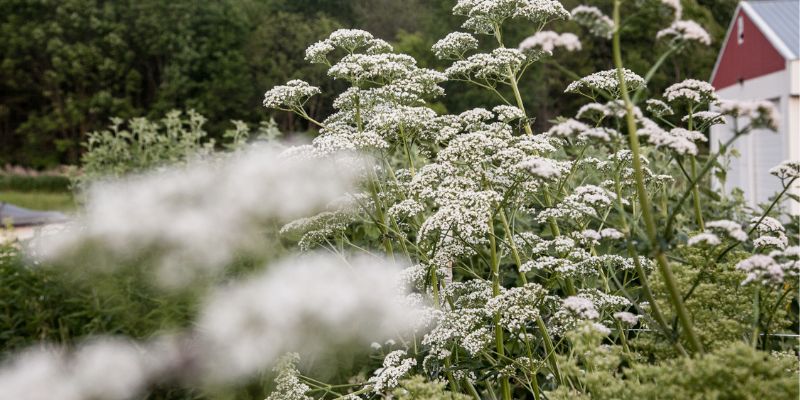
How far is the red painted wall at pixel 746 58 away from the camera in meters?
10.6

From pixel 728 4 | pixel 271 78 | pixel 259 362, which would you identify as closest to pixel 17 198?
pixel 271 78

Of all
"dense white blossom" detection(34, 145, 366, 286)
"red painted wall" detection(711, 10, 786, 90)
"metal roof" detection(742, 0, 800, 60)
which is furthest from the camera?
"red painted wall" detection(711, 10, 786, 90)

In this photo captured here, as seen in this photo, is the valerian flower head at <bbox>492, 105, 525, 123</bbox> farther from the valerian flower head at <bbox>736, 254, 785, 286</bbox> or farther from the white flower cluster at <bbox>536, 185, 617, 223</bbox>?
the valerian flower head at <bbox>736, 254, 785, 286</bbox>

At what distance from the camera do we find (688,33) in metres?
1.28

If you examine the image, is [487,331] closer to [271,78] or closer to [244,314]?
[244,314]

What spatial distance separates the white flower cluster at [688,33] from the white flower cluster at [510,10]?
649mm

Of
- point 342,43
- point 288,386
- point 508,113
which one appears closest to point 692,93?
point 508,113

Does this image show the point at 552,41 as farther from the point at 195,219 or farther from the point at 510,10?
the point at 195,219

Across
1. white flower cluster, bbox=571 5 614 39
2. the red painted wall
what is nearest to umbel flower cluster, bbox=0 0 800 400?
white flower cluster, bbox=571 5 614 39

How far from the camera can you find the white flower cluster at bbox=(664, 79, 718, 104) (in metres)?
1.73

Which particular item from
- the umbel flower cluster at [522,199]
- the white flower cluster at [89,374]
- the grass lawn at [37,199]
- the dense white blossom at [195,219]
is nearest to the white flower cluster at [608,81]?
the umbel flower cluster at [522,199]

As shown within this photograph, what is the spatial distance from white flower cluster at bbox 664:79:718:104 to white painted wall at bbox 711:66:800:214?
7.75 meters

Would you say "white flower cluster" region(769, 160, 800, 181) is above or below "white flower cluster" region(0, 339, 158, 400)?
above

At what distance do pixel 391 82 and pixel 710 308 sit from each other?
103 cm
